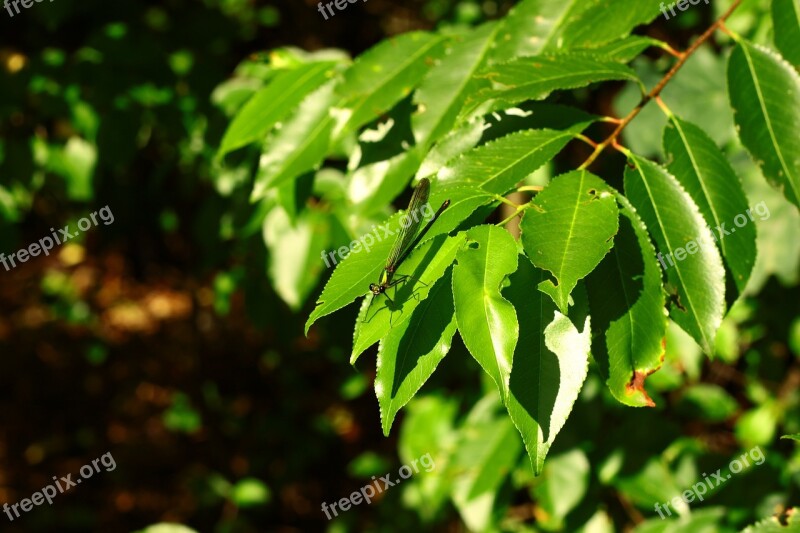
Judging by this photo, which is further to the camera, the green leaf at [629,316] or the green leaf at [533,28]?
the green leaf at [533,28]

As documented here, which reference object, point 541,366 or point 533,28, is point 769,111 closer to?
point 533,28

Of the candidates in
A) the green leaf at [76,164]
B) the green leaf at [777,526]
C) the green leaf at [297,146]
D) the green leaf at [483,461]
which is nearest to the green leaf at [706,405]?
the green leaf at [483,461]

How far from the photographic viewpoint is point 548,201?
3.35 feet

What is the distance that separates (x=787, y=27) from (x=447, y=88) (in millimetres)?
658

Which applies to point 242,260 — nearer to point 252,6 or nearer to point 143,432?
point 252,6

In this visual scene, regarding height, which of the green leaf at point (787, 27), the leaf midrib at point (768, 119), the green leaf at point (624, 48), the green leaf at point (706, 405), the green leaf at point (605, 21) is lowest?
the green leaf at point (706, 405)

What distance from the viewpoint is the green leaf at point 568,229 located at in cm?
90

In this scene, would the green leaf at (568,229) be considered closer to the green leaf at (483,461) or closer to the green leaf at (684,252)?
the green leaf at (684,252)

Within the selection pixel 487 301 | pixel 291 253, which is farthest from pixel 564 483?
pixel 487 301

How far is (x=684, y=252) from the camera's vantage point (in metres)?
1.09

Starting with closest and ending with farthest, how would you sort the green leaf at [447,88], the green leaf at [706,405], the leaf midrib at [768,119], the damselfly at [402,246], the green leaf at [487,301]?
the green leaf at [487,301], the damselfly at [402,246], the leaf midrib at [768,119], the green leaf at [447,88], the green leaf at [706,405]

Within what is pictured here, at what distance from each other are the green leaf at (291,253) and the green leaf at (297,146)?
506 mm

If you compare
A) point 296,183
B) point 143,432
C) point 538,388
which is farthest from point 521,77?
point 143,432

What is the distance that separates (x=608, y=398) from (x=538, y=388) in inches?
65.2
